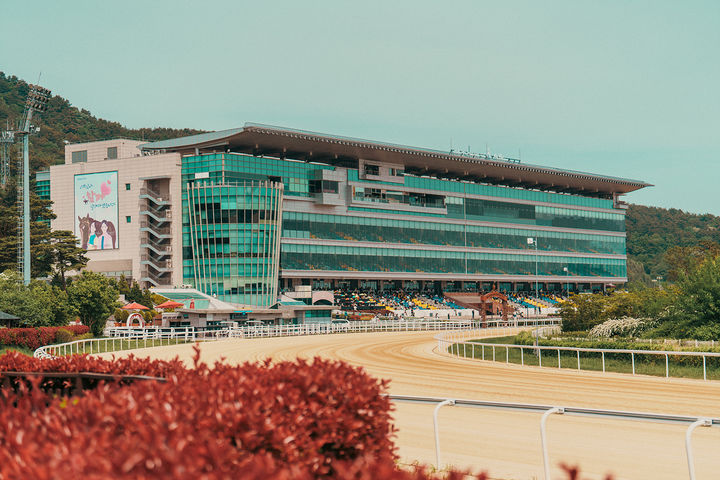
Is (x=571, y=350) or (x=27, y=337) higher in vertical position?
(x=27, y=337)

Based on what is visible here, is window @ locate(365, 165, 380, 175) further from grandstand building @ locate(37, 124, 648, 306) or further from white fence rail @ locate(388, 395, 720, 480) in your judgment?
white fence rail @ locate(388, 395, 720, 480)

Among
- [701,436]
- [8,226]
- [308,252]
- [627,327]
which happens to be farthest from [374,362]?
[8,226]

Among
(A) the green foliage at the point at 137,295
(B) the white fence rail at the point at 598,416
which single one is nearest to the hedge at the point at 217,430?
(B) the white fence rail at the point at 598,416

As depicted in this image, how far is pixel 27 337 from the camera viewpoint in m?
44.4

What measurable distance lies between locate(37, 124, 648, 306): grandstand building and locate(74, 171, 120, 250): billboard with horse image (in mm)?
140

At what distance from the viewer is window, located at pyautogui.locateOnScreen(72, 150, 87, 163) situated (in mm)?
102062

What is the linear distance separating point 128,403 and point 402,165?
102711 mm

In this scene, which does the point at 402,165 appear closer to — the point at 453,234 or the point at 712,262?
the point at 453,234

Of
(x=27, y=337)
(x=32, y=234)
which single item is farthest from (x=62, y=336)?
(x=32, y=234)

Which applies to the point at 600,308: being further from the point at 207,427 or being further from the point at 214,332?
the point at 207,427

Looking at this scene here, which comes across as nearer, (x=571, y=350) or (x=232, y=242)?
(x=571, y=350)

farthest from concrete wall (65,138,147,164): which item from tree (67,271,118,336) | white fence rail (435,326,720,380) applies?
white fence rail (435,326,720,380)

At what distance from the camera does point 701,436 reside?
14750 millimetres

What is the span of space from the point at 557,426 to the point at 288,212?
82517mm
